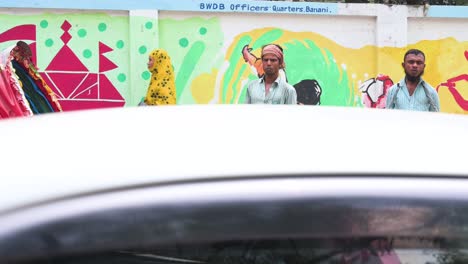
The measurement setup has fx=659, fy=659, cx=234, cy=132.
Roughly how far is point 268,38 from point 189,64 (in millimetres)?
1062

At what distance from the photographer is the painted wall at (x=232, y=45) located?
7930 millimetres

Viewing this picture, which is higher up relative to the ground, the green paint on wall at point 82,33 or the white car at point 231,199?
the green paint on wall at point 82,33

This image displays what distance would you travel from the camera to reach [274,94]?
6172 millimetres

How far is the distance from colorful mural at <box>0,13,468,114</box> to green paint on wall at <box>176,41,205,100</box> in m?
0.01

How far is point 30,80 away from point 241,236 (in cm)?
544

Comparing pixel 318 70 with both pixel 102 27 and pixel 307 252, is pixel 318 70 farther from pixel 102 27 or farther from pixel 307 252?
pixel 307 252

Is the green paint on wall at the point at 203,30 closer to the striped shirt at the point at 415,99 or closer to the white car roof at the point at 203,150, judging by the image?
the striped shirt at the point at 415,99

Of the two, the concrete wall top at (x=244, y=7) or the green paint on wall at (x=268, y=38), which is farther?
the green paint on wall at (x=268, y=38)

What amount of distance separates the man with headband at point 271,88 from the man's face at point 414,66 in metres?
1.30

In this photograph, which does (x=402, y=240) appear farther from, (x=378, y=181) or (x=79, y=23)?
(x=79, y=23)

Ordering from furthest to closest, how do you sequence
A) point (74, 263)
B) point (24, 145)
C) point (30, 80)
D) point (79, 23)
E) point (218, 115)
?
point (79, 23) < point (30, 80) < point (218, 115) < point (24, 145) < point (74, 263)

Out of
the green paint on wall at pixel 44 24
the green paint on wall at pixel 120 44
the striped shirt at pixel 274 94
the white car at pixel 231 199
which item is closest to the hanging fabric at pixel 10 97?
the striped shirt at pixel 274 94

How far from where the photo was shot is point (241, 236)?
1141 mm

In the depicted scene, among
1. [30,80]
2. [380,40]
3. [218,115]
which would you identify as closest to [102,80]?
[30,80]
